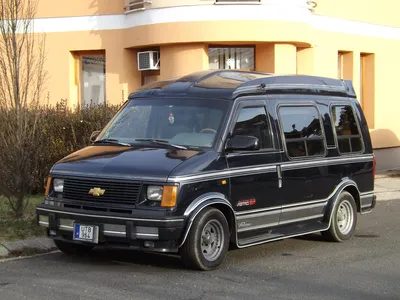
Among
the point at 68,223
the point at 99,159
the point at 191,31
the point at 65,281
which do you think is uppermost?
the point at 191,31

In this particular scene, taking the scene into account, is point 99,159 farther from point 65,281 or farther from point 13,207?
point 13,207

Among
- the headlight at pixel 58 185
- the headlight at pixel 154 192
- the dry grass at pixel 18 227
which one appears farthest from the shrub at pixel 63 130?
the headlight at pixel 154 192

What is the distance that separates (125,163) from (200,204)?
3.14ft

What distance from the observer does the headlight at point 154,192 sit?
7.72 m

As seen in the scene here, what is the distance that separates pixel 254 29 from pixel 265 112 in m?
7.35

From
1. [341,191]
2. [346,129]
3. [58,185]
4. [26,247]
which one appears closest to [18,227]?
[26,247]

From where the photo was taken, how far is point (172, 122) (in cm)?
885

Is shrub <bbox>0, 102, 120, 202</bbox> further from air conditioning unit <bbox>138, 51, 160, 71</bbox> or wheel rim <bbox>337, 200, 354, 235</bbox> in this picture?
wheel rim <bbox>337, 200, 354, 235</bbox>

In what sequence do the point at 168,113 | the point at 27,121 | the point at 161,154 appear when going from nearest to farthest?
the point at 161,154 < the point at 168,113 < the point at 27,121

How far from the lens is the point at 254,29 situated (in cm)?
1614

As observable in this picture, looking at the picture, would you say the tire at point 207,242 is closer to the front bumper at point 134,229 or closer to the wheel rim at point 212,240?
the wheel rim at point 212,240

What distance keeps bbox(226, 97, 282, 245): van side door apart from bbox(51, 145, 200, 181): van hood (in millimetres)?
670

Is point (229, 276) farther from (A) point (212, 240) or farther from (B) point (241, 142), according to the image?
(B) point (241, 142)

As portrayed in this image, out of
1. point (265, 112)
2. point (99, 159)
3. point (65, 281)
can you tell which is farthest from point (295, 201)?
point (65, 281)
